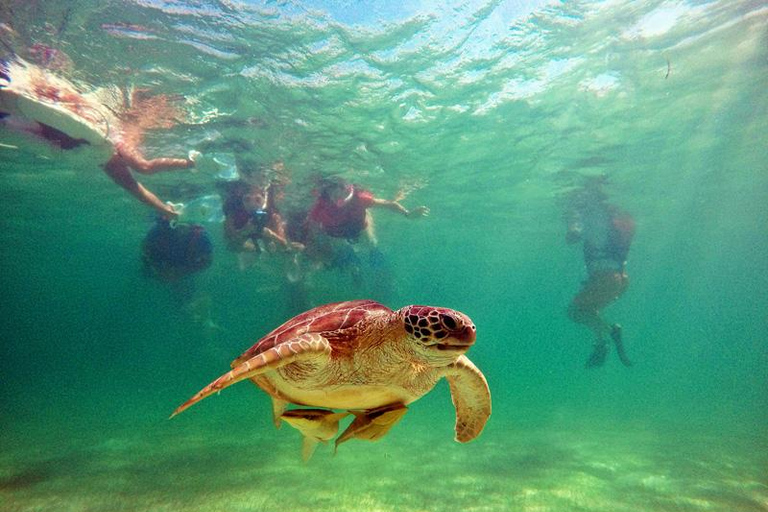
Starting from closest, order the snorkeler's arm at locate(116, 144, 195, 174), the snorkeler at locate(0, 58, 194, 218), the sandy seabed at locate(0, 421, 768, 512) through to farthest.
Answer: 1. the sandy seabed at locate(0, 421, 768, 512)
2. the snorkeler at locate(0, 58, 194, 218)
3. the snorkeler's arm at locate(116, 144, 195, 174)

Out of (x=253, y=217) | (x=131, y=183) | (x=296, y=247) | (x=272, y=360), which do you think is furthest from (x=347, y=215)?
(x=272, y=360)

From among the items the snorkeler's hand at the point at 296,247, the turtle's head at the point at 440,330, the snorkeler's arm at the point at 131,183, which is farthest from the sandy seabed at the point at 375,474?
the snorkeler's arm at the point at 131,183

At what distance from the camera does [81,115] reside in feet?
31.5

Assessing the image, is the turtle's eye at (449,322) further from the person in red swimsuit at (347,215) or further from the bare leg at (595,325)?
the bare leg at (595,325)

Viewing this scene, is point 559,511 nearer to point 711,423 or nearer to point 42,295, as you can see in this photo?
point 711,423

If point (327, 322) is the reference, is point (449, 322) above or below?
above

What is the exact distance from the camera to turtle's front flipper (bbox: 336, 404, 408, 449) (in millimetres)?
3254

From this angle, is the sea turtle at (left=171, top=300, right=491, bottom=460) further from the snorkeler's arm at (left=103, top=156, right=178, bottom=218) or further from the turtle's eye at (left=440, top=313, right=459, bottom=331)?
the snorkeler's arm at (left=103, top=156, right=178, bottom=218)

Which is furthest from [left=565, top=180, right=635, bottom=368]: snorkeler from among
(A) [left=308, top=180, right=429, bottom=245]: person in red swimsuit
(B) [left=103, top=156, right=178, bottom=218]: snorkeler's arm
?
(B) [left=103, top=156, right=178, bottom=218]: snorkeler's arm

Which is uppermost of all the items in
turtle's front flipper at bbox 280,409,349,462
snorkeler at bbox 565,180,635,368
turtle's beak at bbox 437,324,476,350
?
turtle's beak at bbox 437,324,476,350

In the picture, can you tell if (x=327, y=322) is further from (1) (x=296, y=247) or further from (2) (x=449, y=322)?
(1) (x=296, y=247)

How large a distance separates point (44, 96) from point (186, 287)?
976 centimetres

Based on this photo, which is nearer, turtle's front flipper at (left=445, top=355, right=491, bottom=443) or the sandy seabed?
turtle's front flipper at (left=445, top=355, right=491, bottom=443)

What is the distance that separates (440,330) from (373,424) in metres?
1.37
